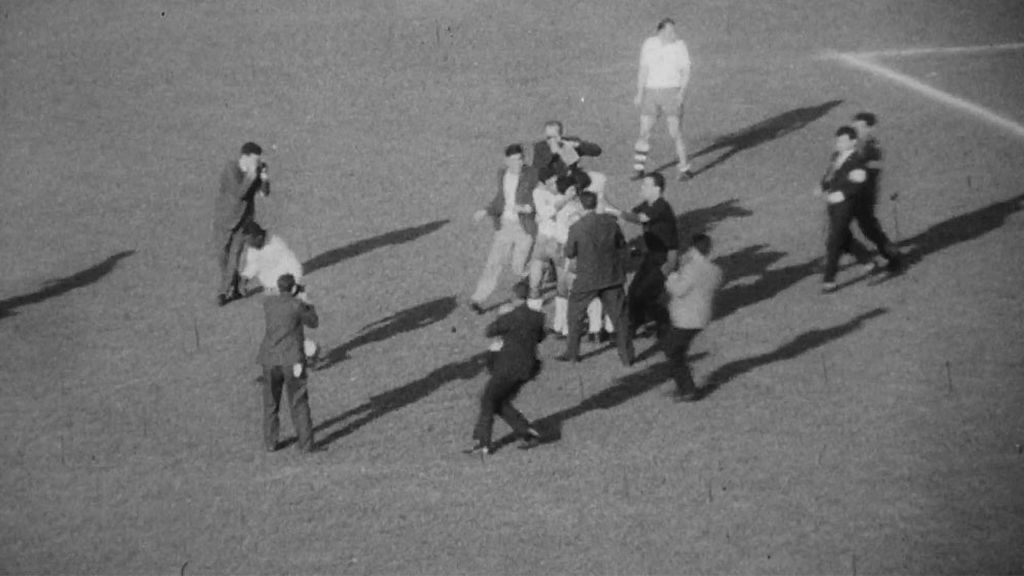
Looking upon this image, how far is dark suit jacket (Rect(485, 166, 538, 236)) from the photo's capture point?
64.5 ft

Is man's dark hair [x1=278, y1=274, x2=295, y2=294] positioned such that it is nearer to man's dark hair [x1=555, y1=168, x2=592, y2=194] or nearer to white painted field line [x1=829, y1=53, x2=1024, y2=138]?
man's dark hair [x1=555, y1=168, x2=592, y2=194]

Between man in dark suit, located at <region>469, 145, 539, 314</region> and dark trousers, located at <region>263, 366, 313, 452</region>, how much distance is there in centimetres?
392

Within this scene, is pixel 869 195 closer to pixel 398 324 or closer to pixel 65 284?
pixel 398 324

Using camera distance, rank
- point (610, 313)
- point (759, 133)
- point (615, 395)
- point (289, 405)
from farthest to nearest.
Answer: point (759, 133)
point (610, 313)
point (615, 395)
point (289, 405)

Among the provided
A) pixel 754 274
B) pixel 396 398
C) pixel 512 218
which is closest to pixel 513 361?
pixel 396 398

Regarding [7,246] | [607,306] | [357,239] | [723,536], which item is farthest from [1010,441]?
[7,246]

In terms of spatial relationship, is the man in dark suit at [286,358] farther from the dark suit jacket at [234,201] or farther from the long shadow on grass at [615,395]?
the dark suit jacket at [234,201]

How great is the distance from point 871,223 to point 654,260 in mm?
2690

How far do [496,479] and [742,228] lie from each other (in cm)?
742

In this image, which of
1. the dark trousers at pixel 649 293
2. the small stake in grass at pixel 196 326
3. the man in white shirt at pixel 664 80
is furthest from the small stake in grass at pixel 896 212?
the small stake in grass at pixel 196 326

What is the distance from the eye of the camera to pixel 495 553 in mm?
14641

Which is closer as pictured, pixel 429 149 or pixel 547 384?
pixel 547 384

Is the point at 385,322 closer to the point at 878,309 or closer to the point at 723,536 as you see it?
the point at 878,309

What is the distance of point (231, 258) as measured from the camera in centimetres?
2133
